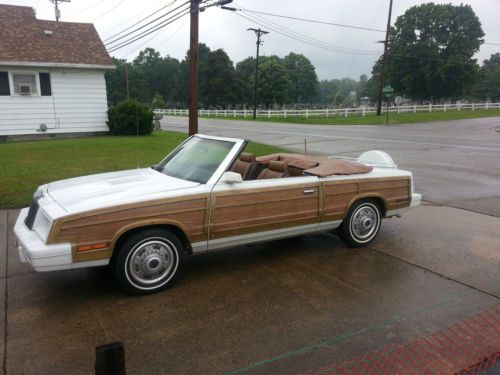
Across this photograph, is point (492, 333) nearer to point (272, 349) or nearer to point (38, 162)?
point (272, 349)

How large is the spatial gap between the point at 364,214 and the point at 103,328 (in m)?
3.47

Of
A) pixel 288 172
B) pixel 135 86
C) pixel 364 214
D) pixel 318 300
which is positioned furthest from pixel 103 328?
pixel 135 86

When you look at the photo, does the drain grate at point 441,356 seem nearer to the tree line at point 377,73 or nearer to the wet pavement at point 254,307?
the wet pavement at point 254,307

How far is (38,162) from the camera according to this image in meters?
11.5

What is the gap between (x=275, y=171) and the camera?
534 centimetres

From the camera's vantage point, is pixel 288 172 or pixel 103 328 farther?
pixel 288 172

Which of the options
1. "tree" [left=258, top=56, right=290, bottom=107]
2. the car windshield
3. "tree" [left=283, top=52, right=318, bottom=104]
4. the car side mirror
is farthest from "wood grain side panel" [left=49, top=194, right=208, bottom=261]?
"tree" [left=283, top=52, right=318, bottom=104]

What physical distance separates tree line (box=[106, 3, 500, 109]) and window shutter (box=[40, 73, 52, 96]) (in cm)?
1997

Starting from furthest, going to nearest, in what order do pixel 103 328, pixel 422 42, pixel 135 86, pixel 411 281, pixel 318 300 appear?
pixel 135 86, pixel 422 42, pixel 411 281, pixel 318 300, pixel 103 328

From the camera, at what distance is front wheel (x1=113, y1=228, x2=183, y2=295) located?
3.98 metres

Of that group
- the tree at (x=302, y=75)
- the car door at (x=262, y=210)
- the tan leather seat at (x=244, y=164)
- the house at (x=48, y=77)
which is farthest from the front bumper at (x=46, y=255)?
the tree at (x=302, y=75)

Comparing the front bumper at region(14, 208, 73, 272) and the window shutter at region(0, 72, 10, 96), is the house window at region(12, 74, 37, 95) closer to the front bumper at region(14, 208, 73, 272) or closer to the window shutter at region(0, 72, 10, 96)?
the window shutter at region(0, 72, 10, 96)

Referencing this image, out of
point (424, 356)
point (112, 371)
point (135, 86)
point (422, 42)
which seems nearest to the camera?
point (112, 371)

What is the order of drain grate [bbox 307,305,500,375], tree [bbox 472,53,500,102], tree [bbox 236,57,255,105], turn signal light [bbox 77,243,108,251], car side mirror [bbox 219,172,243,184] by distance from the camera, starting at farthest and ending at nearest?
tree [bbox 472,53,500,102], tree [bbox 236,57,255,105], car side mirror [bbox 219,172,243,184], turn signal light [bbox 77,243,108,251], drain grate [bbox 307,305,500,375]
